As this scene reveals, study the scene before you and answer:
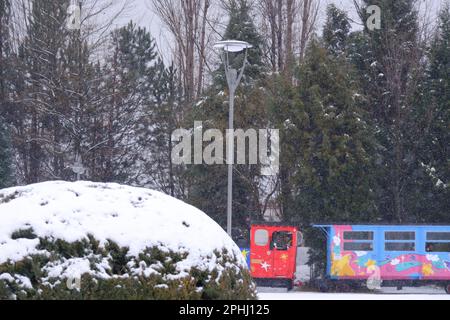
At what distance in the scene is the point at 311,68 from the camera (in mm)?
28656

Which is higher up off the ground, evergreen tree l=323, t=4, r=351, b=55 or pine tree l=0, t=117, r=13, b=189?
evergreen tree l=323, t=4, r=351, b=55

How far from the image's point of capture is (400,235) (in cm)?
2373

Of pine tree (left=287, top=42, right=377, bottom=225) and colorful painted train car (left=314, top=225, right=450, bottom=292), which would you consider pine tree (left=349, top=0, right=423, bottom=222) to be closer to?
pine tree (left=287, top=42, right=377, bottom=225)

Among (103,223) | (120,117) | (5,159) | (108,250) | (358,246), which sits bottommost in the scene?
(358,246)

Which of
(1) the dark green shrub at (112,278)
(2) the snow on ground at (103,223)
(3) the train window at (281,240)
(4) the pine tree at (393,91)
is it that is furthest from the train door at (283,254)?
(1) the dark green shrub at (112,278)

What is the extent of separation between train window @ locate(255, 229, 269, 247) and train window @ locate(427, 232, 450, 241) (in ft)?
15.8

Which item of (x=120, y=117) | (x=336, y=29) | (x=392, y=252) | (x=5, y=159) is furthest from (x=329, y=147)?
(x=5, y=159)

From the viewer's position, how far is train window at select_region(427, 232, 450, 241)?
23.6m

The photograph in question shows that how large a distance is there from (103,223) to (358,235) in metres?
18.3

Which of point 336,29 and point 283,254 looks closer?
point 283,254

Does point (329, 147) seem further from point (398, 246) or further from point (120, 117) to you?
point (120, 117)

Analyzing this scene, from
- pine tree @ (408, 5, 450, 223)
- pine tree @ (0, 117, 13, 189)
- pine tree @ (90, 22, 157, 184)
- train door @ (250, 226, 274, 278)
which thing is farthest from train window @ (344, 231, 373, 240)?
pine tree @ (0, 117, 13, 189)

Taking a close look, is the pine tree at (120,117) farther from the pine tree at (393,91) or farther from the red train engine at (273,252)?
the red train engine at (273,252)
